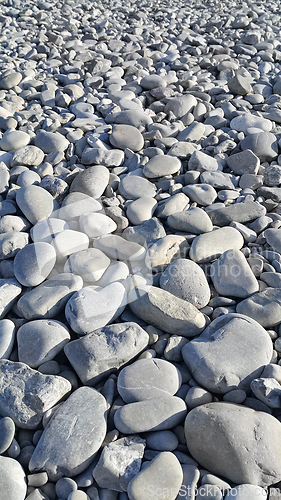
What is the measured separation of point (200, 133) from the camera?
304 cm

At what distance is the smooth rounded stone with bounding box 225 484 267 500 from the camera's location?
3.95 ft

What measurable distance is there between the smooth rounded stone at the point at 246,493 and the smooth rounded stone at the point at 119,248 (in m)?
1.14

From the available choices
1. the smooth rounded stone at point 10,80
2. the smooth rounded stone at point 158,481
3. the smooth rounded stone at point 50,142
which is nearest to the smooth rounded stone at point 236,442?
the smooth rounded stone at point 158,481

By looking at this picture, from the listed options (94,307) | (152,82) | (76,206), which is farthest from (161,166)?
(152,82)

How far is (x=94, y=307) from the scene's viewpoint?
173cm

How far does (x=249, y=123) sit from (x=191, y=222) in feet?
4.63

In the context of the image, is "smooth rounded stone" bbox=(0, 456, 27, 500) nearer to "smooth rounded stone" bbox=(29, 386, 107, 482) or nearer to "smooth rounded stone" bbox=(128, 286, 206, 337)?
"smooth rounded stone" bbox=(29, 386, 107, 482)

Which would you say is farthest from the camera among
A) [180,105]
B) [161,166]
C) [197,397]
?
[180,105]

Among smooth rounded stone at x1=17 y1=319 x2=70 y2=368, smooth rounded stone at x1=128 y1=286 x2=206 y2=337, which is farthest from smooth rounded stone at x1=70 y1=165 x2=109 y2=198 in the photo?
smooth rounded stone at x1=17 y1=319 x2=70 y2=368

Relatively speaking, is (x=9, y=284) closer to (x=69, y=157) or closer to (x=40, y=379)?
(x=40, y=379)

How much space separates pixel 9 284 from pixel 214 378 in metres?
1.08

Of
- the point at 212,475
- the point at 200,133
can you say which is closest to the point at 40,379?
the point at 212,475

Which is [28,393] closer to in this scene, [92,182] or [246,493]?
[246,493]

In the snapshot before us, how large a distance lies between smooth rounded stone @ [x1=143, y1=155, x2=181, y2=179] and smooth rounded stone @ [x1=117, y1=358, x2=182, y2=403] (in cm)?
Answer: 144
